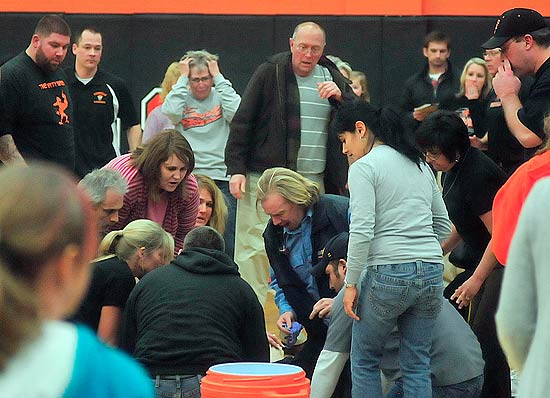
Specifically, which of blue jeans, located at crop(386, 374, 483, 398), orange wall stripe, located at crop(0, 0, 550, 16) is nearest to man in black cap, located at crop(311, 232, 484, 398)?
blue jeans, located at crop(386, 374, 483, 398)

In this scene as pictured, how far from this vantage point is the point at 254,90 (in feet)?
19.9

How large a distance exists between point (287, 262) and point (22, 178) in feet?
11.8

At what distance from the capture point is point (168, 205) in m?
5.28

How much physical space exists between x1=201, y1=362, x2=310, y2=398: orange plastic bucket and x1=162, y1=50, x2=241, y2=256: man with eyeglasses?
3.19m

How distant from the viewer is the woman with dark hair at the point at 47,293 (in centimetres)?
145

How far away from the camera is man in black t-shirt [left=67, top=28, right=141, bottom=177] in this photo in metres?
6.94

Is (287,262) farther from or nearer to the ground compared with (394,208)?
nearer to the ground

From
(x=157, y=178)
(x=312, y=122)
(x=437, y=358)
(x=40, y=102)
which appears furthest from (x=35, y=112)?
(x=437, y=358)

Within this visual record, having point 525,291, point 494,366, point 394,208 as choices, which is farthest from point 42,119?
point 525,291

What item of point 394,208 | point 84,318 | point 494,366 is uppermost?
point 394,208

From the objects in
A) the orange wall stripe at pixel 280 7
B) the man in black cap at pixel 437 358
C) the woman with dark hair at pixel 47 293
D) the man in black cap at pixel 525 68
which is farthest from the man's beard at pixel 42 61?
the woman with dark hair at pixel 47 293

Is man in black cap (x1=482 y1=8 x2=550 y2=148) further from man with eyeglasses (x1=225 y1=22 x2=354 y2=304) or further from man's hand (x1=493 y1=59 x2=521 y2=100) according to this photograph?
man with eyeglasses (x1=225 y1=22 x2=354 y2=304)

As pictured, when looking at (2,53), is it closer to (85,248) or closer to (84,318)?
(84,318)

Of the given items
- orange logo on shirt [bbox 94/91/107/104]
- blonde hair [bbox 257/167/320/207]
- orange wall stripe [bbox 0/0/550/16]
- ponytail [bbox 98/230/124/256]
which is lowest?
ponytail [bbox 98/230/124/256]
